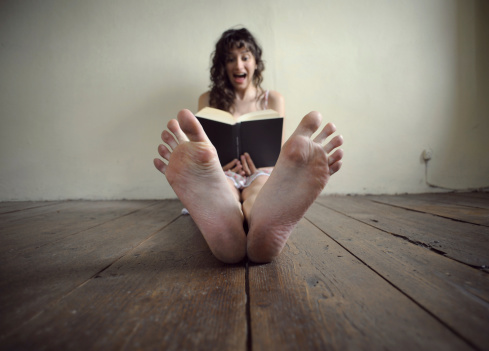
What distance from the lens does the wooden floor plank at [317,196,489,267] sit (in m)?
0.49

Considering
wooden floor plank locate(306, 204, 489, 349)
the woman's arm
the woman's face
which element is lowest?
wooden floor plank locate(306, 204, 489, 349)

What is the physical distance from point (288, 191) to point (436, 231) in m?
0.49

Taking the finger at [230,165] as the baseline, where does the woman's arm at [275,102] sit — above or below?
above

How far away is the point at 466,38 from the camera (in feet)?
4.81

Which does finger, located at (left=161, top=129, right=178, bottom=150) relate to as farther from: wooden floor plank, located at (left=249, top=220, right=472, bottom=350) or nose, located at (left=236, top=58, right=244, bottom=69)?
nose, located at (left=236, top=58, right=244, bottom=69)

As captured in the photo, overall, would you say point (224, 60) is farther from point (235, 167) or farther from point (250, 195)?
point (250, 195)

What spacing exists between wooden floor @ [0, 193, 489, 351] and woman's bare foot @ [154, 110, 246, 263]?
5 cm

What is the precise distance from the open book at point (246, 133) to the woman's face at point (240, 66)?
393mm

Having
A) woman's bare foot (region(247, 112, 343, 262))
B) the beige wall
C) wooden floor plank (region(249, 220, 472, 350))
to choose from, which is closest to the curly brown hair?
the beige wall

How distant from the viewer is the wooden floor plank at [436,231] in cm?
49

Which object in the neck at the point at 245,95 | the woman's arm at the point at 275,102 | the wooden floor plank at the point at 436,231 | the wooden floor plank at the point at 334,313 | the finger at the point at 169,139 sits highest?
the neck at the point at 245,95

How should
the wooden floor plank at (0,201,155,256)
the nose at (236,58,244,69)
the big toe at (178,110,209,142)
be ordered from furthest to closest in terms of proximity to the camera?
the nose at (236,58,244,69), the wooden floor plank at (0,201,155,256), the big toe at (178,110,209,142)

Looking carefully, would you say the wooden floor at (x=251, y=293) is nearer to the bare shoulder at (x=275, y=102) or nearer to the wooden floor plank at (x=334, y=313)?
the wooden floor plank at (x=334, y=313)

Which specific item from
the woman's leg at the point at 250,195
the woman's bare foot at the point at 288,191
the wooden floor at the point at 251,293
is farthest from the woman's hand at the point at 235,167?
the woman's bare foot at the point at 288,191
